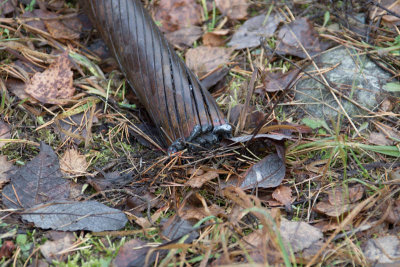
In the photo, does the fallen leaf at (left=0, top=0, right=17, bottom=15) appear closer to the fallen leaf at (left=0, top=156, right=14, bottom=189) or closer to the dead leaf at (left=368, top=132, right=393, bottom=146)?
the fallen leaf at (left=0, top=156, right=14, bottom=189)

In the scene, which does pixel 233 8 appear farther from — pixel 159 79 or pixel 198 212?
pixel 198 212

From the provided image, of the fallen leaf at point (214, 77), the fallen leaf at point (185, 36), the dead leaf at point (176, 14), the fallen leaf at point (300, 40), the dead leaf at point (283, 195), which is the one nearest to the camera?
the dead leaf at point (283, 195)

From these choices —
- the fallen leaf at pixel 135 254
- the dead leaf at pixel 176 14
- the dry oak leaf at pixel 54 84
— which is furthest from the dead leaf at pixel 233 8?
the fallen leaf at pixel 135 254

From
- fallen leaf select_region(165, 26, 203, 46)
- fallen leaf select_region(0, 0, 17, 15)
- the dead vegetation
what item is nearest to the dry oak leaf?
the dead vegetation

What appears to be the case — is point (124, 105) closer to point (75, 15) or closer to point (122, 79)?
point (122, 79)

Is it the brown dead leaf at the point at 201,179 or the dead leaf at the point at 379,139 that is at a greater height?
the brown dead leaf at the point at 201,179

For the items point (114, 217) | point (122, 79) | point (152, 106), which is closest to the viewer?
point (114, 217)

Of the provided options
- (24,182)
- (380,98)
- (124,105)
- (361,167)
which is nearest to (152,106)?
(124,105)

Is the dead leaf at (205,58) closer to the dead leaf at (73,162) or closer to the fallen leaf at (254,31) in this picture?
the fallen leaf at (254,31)
